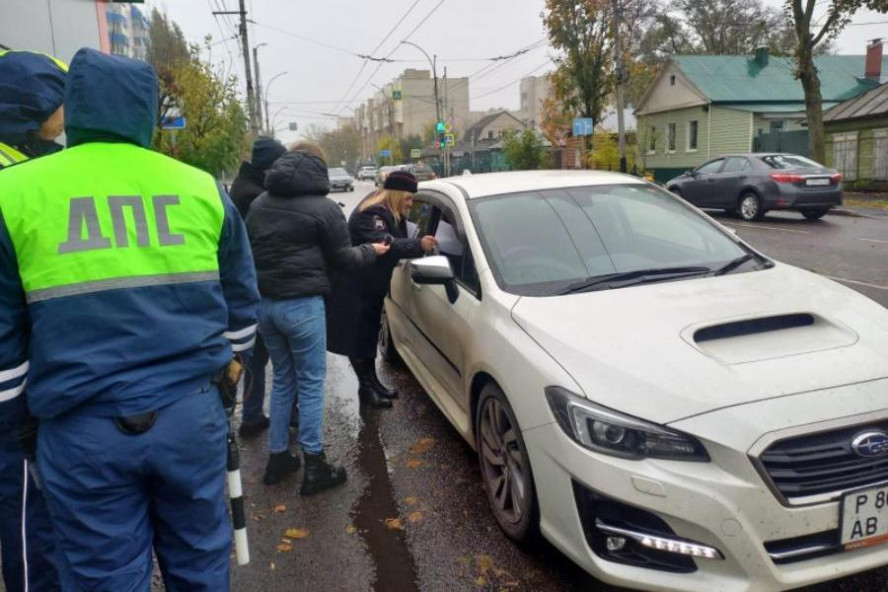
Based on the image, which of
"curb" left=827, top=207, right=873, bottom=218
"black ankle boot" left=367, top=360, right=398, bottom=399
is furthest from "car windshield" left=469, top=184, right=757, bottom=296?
"curb" left=827, top=207, right=873, bottom=218

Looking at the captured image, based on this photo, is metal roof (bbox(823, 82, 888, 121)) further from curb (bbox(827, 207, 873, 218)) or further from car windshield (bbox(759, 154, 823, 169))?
car windshield (bbox(759, 154, 823, 169))

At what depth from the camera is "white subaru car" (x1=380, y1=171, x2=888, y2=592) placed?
225cm

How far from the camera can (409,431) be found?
4.52 m

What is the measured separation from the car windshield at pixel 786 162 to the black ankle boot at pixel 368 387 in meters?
12.9

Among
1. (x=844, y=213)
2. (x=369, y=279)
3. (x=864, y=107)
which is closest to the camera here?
(x=369, y=279)

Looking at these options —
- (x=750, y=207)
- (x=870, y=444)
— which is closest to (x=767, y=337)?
(x=870, y=444)

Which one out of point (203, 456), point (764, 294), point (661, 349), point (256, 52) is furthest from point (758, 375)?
point (256, 52)

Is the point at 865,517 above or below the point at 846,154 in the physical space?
below

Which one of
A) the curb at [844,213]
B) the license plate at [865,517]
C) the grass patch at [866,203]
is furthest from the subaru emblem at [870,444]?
the grass patch at [866,203]

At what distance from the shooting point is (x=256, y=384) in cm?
468

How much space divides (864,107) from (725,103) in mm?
7746

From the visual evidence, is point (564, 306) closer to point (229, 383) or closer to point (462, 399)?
point (462, 399)

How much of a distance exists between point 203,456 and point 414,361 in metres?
2.90

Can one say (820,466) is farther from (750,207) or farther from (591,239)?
(750,207)
